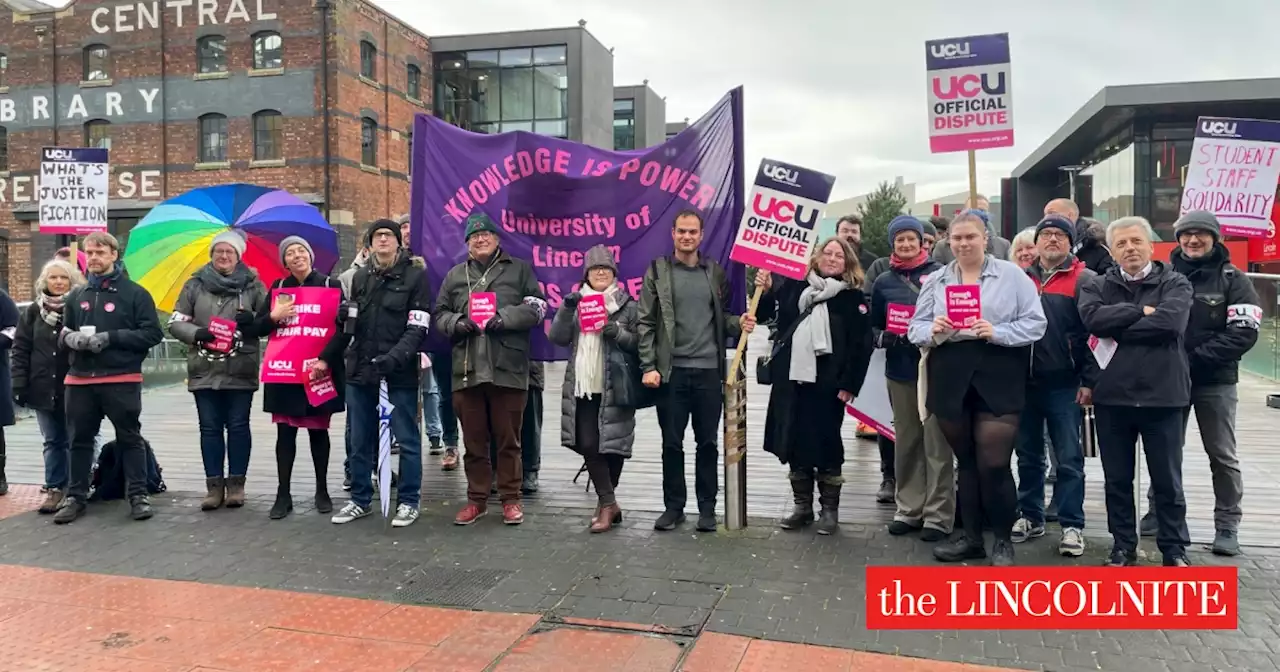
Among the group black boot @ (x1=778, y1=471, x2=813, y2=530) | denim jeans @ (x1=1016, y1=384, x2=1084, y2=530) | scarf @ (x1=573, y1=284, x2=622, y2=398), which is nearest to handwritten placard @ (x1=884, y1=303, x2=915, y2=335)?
denim jeans @ (x1=1016, y1=384, x2=1084, y2=530)

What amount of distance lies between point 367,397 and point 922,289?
12.8ft

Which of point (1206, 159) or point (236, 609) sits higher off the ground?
point (1206, 159)

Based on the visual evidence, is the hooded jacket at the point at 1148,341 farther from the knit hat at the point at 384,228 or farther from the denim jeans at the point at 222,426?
the denim jeans at the point at 222,426

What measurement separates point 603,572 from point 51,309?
498 centimetres

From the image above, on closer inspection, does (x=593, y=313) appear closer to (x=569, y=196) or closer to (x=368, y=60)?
(x=569, y=196)

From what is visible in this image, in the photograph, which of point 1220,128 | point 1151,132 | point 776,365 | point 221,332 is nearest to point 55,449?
point 221,332

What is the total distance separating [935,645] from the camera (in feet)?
14.0

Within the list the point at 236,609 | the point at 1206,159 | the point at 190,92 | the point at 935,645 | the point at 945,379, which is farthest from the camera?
the point at 190,92

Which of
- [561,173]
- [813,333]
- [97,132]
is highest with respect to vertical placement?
[97,132]

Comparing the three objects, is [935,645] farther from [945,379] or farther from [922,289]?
[922,289]

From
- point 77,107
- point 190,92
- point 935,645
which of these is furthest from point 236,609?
point 77,107

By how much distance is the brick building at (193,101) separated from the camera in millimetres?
27672

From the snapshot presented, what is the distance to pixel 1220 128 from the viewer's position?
7840 millimetres

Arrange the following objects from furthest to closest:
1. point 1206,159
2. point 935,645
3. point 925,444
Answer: point 1206,159, point 925,444, point 935,645
